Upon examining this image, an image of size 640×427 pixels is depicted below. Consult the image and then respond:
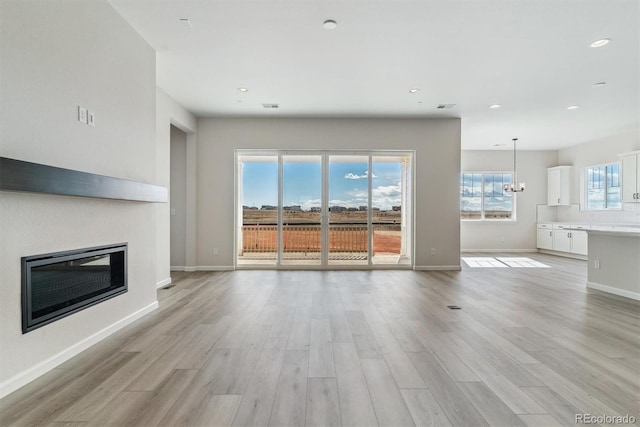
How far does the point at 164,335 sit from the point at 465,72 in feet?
15.0

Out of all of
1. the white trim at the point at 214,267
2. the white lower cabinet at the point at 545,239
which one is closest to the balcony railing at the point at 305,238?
the white trim at the point at 214,267

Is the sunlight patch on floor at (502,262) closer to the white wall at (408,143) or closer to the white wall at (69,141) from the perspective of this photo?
the white wall at (408,143)

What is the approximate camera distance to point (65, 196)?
7.58 ft

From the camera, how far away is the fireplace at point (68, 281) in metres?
2.04

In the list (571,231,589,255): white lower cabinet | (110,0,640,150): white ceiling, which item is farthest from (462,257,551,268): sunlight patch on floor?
(110,0,640,150): white ceiling

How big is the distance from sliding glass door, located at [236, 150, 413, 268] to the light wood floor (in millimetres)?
2249

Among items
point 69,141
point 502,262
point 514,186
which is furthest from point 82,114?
point 514,186

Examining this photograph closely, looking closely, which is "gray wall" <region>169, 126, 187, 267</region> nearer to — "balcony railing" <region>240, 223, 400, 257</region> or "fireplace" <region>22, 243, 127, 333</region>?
"balcony railing" <region>240, 223, 400, 257</region>

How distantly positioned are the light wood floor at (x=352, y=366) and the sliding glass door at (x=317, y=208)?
225 centimetres

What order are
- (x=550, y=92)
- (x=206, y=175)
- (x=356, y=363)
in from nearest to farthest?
(x=356, y=363)
(x=550, y=92)
(x=206, y=175)

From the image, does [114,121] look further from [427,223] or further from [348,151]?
[427,223]

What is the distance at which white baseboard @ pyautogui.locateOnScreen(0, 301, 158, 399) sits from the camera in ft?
6.20

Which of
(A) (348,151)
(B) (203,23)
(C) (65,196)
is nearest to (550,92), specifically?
(A) (348,151)

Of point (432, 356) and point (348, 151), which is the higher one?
point (348, 151)
